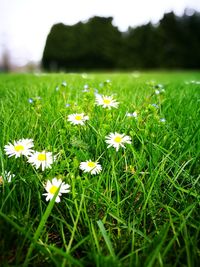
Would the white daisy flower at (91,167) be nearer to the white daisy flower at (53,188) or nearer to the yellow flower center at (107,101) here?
the white daisy flower at (53,188)

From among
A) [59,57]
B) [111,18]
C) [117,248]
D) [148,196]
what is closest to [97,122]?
[148,196]

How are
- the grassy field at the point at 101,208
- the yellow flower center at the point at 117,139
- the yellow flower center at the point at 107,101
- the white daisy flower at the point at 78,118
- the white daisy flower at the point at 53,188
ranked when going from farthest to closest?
the yellow flower center at the point at 107,101, the white daisy flower at the point at 78,118, the yellow flower center at the point at 117,139, the white daisy flower at the point at 53,188, the grassy field at the point at 101,208

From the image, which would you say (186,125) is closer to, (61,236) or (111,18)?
(61,236)

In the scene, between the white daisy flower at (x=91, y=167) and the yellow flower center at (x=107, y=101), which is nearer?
the white daisy flower at (x=91, y=167)

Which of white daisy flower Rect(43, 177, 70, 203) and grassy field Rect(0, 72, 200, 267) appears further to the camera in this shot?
white daisy flower Rect(43, 177, 70, 203)

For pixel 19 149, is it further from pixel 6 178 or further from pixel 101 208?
pixel 101 208

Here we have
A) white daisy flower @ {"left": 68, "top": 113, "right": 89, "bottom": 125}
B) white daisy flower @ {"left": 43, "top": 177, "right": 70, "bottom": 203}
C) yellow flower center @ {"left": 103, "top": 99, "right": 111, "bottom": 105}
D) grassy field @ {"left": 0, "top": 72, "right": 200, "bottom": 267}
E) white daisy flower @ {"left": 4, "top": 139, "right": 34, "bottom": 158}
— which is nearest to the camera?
grassy field @ {"left": 0, "top": 72, "right": 200, "bottom": 267}

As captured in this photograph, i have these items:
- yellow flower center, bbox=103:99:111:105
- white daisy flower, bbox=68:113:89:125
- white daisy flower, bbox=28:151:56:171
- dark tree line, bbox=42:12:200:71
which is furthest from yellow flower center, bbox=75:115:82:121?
dark tree line, bbox=42:12:200:71

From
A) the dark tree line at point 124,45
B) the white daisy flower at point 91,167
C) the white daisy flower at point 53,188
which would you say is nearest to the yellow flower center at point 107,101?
the white daisy flower at point 91,167

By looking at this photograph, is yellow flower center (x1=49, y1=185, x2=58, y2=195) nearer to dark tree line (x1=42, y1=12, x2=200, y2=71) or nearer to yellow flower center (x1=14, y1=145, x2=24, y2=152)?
yellow flower center (x1=14, y1=145, x2=24, y2=152)
